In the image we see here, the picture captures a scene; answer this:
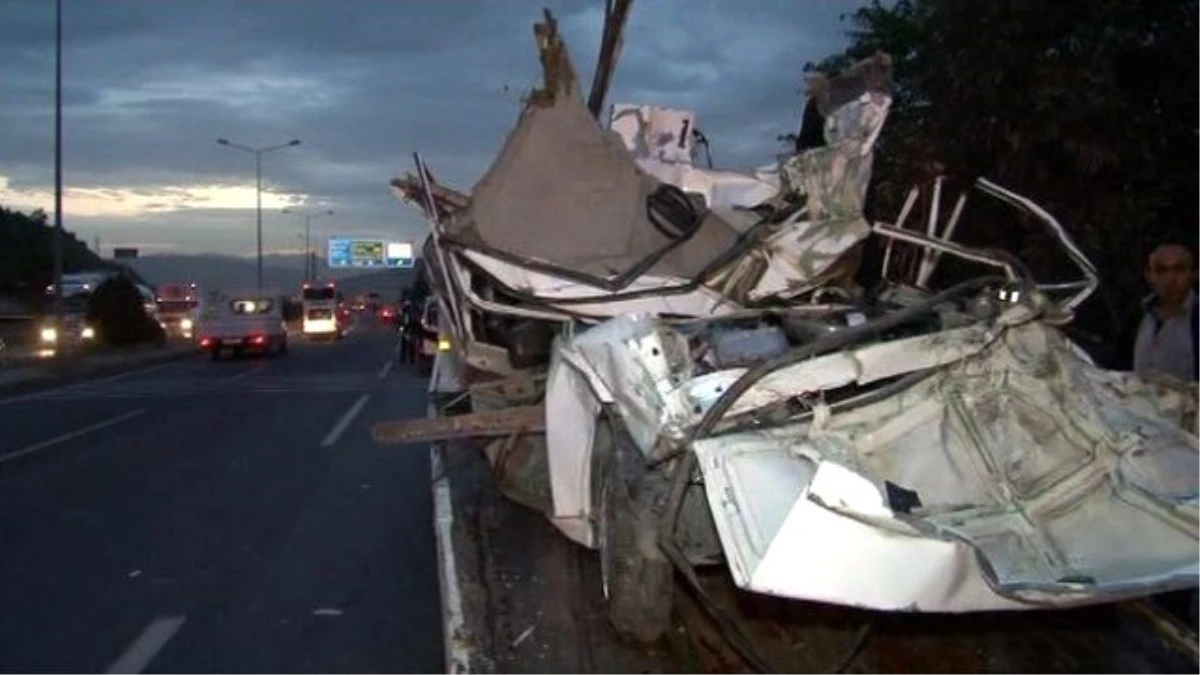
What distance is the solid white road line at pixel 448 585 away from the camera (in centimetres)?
556

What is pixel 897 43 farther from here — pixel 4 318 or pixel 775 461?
pixel 4 318

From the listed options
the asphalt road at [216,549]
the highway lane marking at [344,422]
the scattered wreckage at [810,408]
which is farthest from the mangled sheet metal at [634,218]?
the highway lane marking at [344,422]

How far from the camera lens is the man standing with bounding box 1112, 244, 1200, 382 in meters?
7.14

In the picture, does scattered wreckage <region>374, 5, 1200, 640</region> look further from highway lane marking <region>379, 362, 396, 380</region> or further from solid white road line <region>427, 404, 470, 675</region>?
highway lane marking <region>379, 362, 396, 380</region>

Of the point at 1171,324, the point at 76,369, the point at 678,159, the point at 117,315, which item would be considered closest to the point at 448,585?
the point at 1171,324

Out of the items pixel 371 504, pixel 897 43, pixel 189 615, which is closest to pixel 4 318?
pixel 897 43

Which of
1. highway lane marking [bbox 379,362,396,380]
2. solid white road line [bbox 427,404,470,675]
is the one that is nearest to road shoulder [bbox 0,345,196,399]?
highway lane marking [bbox 379,362,396,380]

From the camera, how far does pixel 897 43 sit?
64.0ft

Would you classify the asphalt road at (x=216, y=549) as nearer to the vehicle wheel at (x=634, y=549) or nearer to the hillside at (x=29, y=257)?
the vehicle wheel at (x=634, y=549)

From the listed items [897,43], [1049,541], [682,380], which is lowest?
[1049,541]

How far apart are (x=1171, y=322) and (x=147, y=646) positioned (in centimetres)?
491

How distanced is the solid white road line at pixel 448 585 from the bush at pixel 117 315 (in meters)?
40.9

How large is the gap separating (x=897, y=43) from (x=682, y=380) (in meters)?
14.7

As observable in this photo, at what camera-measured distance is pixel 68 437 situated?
17828 millimetres
